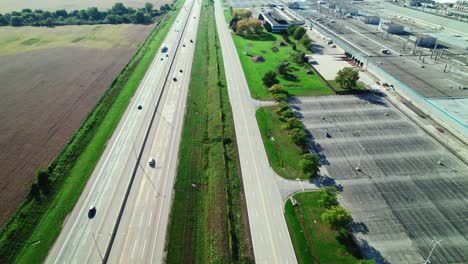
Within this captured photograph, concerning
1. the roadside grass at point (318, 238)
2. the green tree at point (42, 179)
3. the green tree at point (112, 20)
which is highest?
the green tree at point (112, 20)

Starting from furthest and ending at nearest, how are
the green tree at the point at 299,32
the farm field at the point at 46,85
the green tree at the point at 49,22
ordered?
the green tree at the point at 49,22, the green tree at the point at 299,32, the farm field at the point at 46,85

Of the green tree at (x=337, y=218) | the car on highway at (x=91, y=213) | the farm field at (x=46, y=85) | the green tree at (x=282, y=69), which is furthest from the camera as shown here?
the green tree at (x=282, y=69)

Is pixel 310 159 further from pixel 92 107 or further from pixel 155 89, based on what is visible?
Result: pixel 92 107

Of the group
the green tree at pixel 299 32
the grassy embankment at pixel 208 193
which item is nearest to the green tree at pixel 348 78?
the grassy embankment at pixel 208 193

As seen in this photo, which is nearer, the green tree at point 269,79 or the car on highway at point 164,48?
the green tree at point 269,79

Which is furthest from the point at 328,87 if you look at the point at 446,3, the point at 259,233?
the point at 446,3

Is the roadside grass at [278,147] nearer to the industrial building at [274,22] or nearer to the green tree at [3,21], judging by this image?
the industrial building at [274,22]

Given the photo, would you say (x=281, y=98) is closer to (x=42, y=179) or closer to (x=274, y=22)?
(x=42, y=179)
